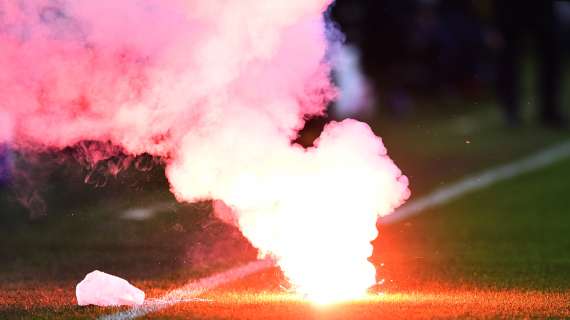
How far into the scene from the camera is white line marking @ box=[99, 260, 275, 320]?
30.5 feet

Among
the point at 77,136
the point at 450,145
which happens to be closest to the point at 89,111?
the point at 77,136

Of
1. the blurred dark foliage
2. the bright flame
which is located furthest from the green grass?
the blurred dark foliage

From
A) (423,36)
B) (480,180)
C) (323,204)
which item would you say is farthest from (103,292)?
(423,36)

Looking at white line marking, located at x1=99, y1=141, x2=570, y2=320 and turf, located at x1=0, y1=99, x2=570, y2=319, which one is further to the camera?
white line marking, located at x1=99, y1=141, x2=570, y2=320

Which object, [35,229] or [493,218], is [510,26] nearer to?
[493,218]

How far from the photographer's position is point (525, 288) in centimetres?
1076

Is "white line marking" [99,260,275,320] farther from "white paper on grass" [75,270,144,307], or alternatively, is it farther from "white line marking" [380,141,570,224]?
"white line marking" [380,141,570,224]

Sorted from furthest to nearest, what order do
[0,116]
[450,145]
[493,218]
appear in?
[450,145], [493,218], [0,116]

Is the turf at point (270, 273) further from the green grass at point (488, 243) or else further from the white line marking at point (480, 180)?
the white line marking at point (480, 180)

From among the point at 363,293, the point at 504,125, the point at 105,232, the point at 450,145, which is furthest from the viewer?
the point at 504,125

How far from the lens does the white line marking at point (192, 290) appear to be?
928 cm

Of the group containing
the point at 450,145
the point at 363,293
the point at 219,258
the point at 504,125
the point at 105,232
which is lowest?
the point at 363,293

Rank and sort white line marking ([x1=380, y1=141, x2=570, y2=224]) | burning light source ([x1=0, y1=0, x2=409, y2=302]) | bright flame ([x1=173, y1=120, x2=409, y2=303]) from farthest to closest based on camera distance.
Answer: white line marking ([x1=380, y1=141, x2=570, y2=224])
burning light source ([x1=0, y1=0, x2=409, y2=302])
bright flame ([x1=173, y1=120, x2=409, y2=303])

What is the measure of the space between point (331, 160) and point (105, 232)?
5.36m
